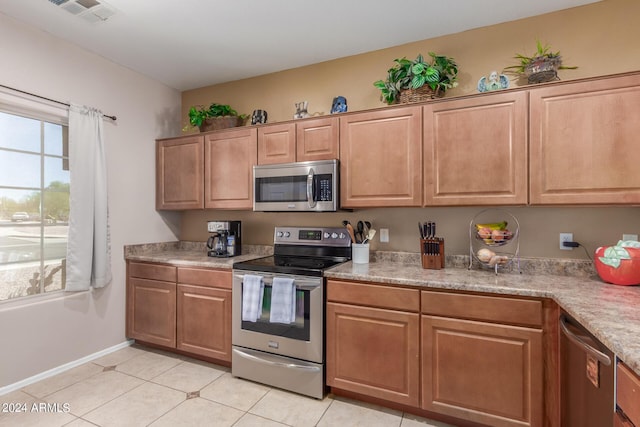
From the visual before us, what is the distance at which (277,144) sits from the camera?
2684mm

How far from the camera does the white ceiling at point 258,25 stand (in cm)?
210


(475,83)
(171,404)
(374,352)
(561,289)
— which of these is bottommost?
(171,404)

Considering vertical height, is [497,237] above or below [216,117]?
below

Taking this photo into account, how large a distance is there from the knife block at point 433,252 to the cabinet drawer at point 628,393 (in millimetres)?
1230

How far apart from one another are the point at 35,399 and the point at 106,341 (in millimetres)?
719

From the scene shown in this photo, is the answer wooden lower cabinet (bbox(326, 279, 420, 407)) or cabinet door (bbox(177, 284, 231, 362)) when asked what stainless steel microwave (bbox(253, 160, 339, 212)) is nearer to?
wooden lower cabinet (bbox(326, 279, 420, 407))

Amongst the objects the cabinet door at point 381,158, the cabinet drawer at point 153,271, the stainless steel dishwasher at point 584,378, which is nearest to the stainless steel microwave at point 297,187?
the cabinet door at point 381,158

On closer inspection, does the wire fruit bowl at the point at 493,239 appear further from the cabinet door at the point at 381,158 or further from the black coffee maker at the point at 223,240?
the black coffee maker at the point at 223,240

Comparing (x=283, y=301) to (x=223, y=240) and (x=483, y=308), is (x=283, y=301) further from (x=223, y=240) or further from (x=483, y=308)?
(x=483, y=308)

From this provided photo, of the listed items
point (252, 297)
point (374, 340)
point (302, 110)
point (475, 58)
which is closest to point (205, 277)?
point (252, 297)

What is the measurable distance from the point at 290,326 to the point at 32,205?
7.12ft

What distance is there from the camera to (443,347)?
1.84 meters

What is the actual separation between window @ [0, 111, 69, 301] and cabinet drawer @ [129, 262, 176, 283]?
0.53 metres

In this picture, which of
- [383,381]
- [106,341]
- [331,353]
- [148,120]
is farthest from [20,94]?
[383,381]
